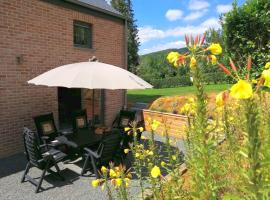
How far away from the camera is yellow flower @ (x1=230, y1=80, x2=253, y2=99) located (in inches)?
43.4

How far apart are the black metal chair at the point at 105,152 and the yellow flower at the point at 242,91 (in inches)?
171

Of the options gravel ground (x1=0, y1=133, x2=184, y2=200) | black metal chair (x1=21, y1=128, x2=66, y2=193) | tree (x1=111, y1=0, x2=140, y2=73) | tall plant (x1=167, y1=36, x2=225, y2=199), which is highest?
tree (x1=111, y1=0, x2=140, y2=73)

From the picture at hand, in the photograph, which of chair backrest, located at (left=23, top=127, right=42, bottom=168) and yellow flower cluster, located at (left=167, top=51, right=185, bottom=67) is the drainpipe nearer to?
chair backrest, located at (left=23, top=127, right=42, bottom=168)

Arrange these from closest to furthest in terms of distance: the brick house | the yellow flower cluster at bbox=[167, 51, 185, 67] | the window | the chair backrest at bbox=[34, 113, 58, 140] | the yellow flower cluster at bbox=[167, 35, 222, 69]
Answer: the yellow flower cluster at bbox=[167, 35, 222, 69], the yellow flower cluster at bbox=[167, 51, 185, 67], the chair backrest at bbox=[34, 113, 58, 140], the brick house, the window

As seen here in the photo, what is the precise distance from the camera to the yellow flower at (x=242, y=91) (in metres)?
1.10

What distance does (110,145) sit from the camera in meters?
5.44

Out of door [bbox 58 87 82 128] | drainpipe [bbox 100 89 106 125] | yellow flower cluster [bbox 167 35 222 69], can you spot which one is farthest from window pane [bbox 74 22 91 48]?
yellow flower cluster [bbox 167 35 222 69]

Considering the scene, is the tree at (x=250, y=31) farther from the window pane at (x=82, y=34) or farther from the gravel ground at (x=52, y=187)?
the gravel ground at (x=52, y=187)

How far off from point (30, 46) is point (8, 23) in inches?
34.0

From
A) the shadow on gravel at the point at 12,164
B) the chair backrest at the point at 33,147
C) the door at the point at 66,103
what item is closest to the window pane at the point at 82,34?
the door at the point at 66,103

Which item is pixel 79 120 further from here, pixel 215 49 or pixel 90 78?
pixel 215 49

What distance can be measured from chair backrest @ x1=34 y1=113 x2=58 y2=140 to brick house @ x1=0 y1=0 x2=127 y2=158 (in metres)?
0.91

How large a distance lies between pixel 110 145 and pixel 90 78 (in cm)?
154

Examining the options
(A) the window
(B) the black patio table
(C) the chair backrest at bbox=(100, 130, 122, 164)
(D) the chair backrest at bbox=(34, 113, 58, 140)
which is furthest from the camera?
(A) the window
